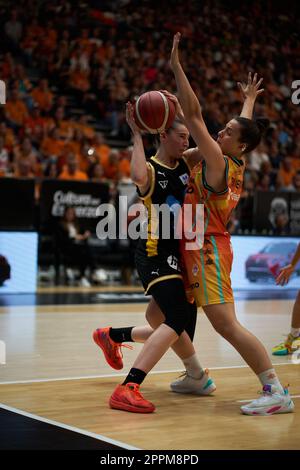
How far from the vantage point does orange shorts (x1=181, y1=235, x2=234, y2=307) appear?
191 inches

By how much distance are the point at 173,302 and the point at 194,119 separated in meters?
1.10

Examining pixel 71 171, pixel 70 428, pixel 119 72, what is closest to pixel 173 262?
pixel 70 428

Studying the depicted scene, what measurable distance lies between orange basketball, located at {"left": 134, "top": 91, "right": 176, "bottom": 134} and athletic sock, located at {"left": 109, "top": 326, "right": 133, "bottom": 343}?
1.44 metres

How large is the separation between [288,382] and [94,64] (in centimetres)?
1298

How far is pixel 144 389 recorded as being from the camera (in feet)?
18.1

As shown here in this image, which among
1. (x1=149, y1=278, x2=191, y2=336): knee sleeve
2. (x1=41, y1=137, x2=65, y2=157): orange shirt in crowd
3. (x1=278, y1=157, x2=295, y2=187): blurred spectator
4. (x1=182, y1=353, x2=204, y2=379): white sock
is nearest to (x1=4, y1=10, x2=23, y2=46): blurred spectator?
(x1=41, y1=137, x2=65, y2=157): orange shirt in crowd

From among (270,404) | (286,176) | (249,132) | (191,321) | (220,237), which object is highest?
(249,132)

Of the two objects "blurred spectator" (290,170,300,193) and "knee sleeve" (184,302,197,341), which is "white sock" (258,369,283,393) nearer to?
"knee sleeve" (184,302,197,341)

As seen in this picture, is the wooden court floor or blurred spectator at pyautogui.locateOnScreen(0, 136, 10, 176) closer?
the wooden court floor

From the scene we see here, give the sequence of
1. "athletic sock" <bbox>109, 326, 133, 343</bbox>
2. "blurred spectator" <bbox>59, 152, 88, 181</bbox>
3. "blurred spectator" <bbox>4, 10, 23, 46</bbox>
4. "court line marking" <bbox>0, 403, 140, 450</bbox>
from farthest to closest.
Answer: "blurred spectator" <bbox>4, 10, 23, 46</bbox> < "blurred spectator" <bbox>59, 152, 88, 181</bbox> < "athletic sock" <bbox>109, 326, 133, 343</bbox> < "court line marking" <bbox>0, 403, 140, 450</bbox>

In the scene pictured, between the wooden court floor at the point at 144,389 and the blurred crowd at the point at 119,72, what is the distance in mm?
5191

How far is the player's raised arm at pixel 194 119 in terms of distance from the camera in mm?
4570

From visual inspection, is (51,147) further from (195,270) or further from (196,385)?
(195,270)

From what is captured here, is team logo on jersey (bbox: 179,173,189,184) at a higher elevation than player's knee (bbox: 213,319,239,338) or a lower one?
higher
